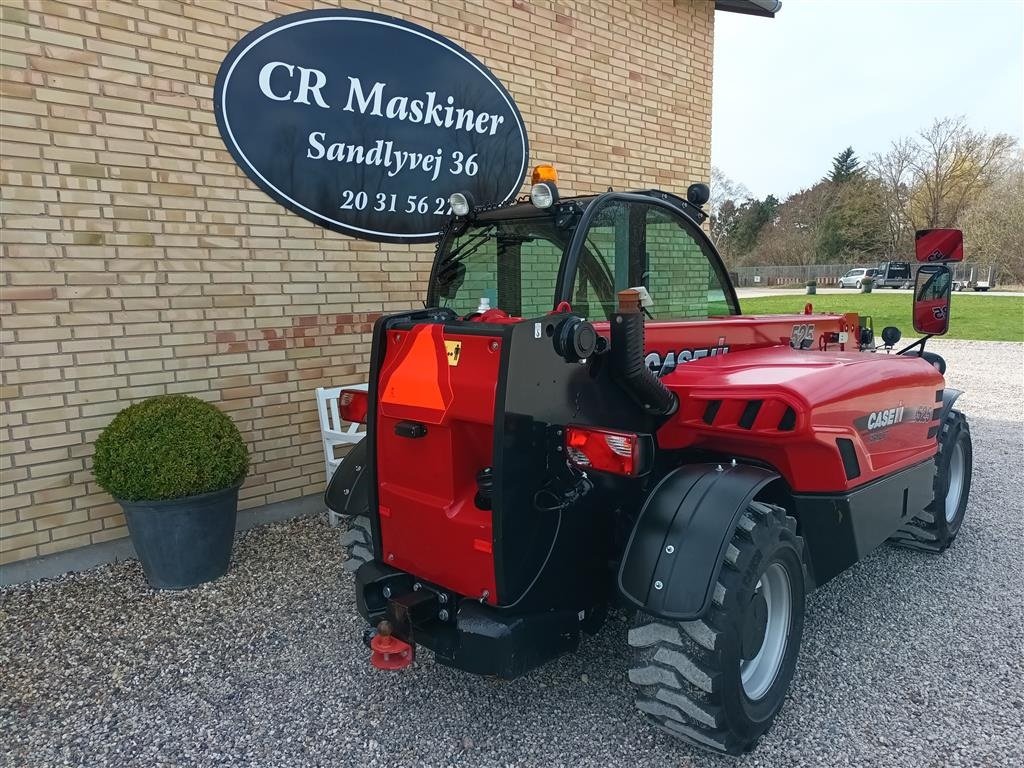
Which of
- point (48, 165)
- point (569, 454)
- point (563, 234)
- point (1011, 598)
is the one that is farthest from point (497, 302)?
point (1011, 598)

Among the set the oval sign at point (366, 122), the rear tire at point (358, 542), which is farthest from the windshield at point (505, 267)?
the oval sign at point (366, 122)

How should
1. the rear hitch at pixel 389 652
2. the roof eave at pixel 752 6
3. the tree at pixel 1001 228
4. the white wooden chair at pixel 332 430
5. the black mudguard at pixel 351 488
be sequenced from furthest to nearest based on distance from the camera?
the tree at pixel 1001 228 → the roof eave at pixel 752 6 → the white wooden chair at pixel 332 430 → the black mudguard at pixel 351 488 → the rear hitch at pixel 389 652

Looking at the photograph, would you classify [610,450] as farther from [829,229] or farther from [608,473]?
[829,229]

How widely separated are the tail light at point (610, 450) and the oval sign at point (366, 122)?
2.92m

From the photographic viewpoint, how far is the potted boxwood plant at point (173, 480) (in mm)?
3801

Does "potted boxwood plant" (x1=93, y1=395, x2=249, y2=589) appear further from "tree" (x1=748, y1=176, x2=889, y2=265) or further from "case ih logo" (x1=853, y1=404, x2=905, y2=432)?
"tree" (x1=748, y1=176, x2=889, y2=265)

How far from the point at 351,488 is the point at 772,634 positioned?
1.86 metres

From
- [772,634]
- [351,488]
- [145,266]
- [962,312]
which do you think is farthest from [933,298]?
[962,312]

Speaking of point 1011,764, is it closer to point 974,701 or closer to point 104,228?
point 974,701

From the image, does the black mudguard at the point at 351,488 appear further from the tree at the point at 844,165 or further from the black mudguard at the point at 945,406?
the tree at the point at 844,165

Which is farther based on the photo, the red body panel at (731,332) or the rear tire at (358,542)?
the rear tire at (358,542)

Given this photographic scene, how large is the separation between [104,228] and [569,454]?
3342 millimetres

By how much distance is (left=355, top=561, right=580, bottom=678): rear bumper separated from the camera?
93.5 inches

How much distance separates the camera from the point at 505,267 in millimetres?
3217
